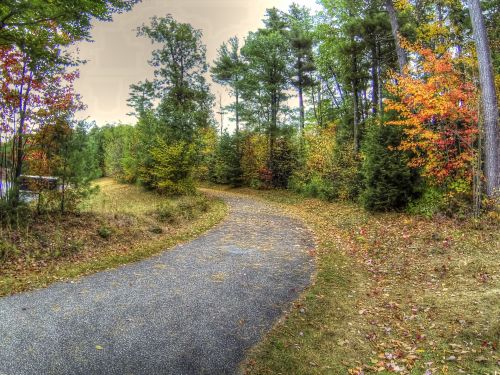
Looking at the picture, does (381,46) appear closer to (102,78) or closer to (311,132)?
(311,132)

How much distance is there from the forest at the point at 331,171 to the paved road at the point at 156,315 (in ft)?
1.69

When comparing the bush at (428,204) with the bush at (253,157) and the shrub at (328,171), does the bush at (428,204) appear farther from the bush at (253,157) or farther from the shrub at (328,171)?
the bush at (253,157)

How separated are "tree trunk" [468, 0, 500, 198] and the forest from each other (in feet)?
0.12

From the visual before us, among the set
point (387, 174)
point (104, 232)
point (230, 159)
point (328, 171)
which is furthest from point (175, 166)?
point (387, 174)

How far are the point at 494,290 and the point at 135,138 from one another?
78.8 ft

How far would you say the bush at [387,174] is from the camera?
11188mm

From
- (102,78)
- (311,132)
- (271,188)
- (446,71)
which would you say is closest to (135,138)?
(102,78)

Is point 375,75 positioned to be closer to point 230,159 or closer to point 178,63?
point 230,159

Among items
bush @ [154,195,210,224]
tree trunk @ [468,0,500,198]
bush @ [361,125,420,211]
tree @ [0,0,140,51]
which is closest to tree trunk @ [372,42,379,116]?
bush @ [361,125,420,211]

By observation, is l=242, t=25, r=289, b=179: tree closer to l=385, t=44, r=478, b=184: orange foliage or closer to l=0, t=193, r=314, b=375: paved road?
l=385, t=44, r=478, b=184: orange foliage

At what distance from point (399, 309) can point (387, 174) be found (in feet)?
23.2

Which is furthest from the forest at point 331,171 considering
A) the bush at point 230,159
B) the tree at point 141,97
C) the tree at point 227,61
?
the tree at point 227,61

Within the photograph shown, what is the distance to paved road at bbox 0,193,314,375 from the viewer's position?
12.0 feet

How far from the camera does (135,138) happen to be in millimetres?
24188
